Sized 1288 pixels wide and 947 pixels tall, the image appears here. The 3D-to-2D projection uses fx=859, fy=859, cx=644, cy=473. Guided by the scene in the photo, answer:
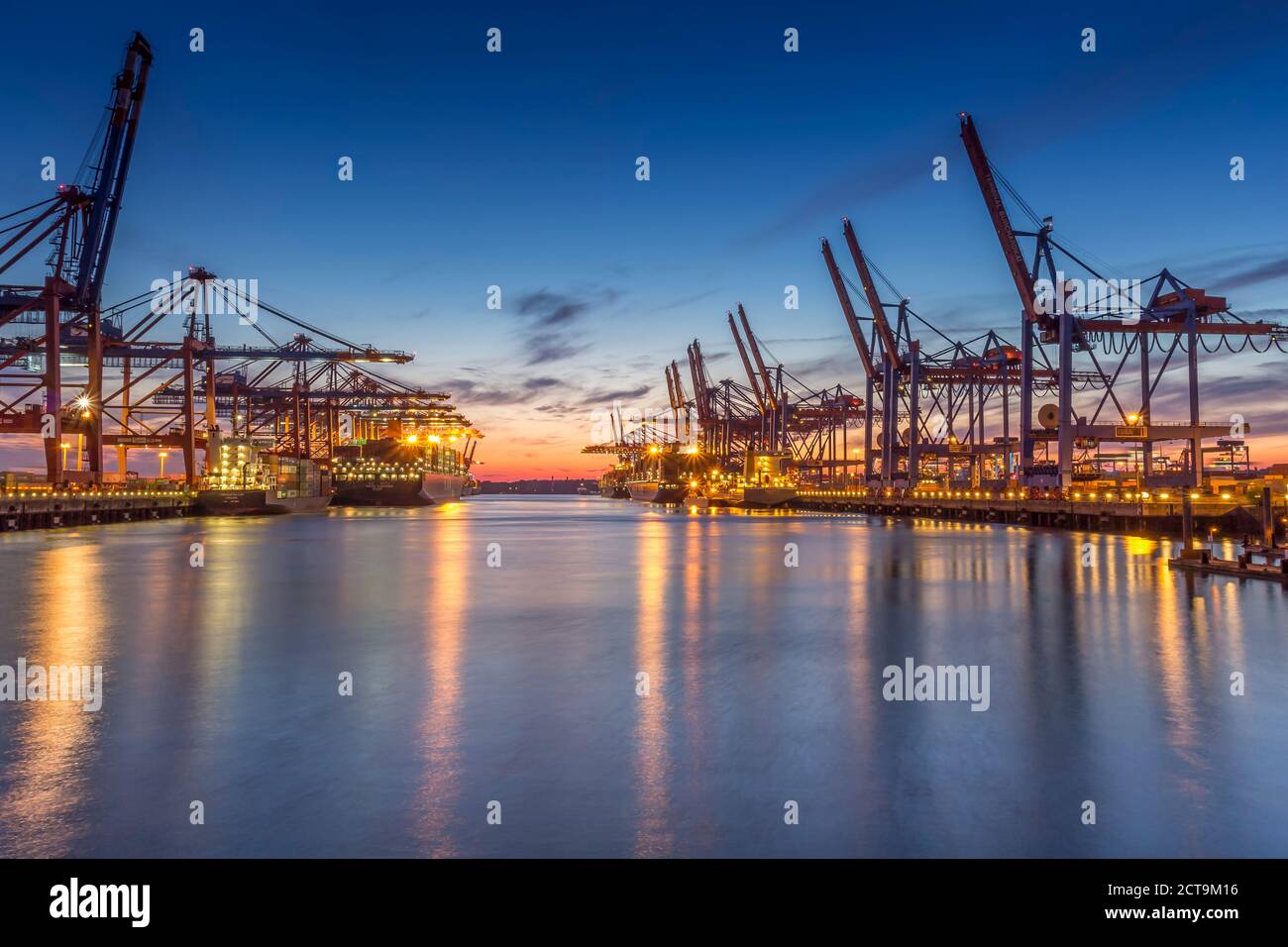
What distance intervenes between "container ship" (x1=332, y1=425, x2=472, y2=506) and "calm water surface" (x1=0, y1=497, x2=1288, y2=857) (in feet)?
348

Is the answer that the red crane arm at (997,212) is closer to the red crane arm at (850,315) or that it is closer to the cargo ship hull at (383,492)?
the red crane arm at (850,315)

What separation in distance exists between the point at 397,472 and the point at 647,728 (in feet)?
404

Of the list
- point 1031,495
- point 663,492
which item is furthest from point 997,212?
point 663,492

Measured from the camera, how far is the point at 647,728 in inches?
346

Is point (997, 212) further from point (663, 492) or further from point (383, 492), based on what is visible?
point (663, 492)

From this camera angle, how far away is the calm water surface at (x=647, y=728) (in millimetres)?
6098

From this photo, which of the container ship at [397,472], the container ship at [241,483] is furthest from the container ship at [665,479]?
the container ship at [241,483]

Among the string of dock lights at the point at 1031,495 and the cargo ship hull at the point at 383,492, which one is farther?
the cargo ship hull at the point at 383,492

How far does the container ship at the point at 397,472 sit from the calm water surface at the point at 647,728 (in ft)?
348

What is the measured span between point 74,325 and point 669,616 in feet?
209

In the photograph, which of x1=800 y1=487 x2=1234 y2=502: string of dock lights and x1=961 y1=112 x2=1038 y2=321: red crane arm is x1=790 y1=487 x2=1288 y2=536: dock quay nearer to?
x1=800 y1=487 x2=1234 y2=502: string of dock lights

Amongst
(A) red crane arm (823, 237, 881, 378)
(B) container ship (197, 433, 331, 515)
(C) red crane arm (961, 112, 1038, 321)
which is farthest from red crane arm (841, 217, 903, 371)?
(B) container ship (197, 433, 331, 515)

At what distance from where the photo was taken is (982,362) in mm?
89188

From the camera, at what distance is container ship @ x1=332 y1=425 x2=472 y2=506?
405 feet
